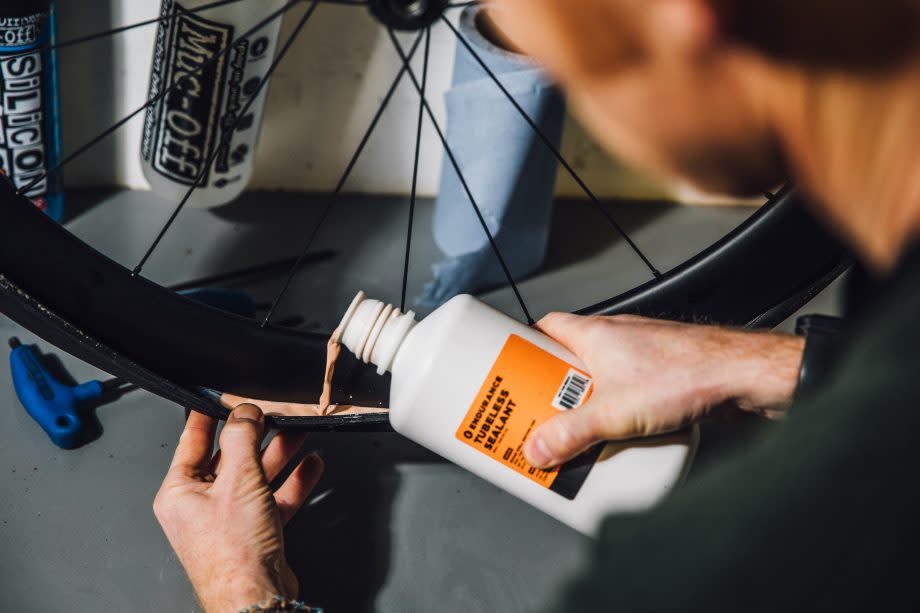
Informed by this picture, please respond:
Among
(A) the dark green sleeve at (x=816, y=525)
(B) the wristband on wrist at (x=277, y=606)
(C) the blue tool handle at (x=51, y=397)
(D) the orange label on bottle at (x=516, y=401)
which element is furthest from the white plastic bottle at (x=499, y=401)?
(C) the blue tool handle at (x=51, y=397)

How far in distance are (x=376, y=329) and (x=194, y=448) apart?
0.82 ft

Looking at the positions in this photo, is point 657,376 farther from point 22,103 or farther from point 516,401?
point 22,103

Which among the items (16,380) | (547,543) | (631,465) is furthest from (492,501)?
(16,380)

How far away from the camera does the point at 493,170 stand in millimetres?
999

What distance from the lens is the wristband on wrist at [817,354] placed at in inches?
Result: 22.5

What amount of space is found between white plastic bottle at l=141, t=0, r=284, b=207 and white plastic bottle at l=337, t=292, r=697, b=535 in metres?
0.42

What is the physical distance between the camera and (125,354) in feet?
2.40

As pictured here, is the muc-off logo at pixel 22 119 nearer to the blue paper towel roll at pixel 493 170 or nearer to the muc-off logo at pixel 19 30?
the muc-off logo at pixel 19 30

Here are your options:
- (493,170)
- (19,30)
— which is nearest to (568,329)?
(493,170)

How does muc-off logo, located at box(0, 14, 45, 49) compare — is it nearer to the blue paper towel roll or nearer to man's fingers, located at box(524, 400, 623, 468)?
the blue paper towel roll

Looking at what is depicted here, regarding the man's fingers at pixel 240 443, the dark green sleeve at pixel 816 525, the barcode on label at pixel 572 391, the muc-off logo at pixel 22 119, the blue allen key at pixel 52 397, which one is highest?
the dark green sleeve at pixel 816 525

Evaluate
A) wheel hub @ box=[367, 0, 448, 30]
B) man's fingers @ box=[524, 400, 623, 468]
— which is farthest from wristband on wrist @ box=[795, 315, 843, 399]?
wheel hub @ box=[367, 0, 448, 30]

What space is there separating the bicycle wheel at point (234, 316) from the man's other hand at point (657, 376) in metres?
0.17

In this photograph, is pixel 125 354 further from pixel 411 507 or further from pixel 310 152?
pixel 310 152
